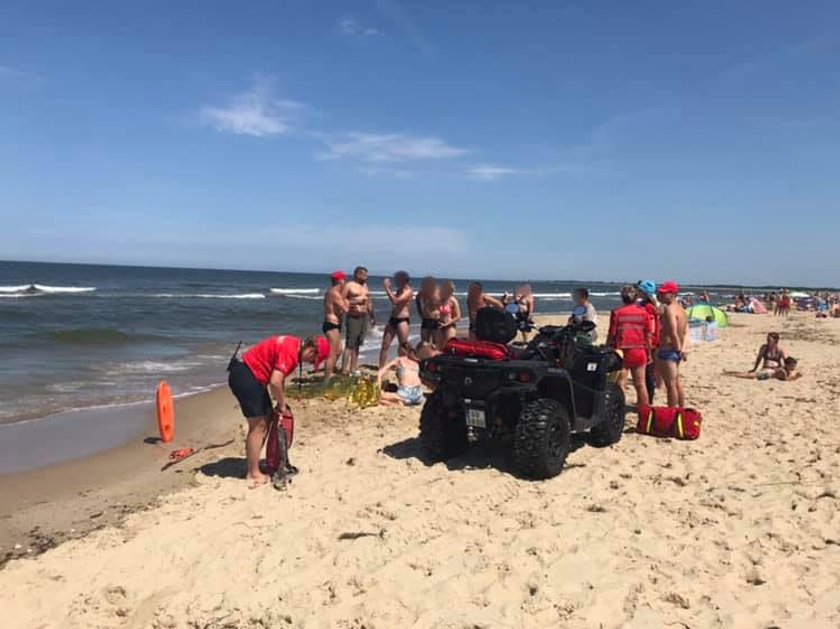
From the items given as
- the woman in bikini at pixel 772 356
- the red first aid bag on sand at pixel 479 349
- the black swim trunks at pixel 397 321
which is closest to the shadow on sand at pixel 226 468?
the red first aid bag on sand at pixel 479 349

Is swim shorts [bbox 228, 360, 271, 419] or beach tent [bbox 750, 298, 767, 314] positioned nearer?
swim shorts [bbox 228, 360, 271, 419]

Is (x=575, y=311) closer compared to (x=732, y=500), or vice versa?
(x=732, y=500)

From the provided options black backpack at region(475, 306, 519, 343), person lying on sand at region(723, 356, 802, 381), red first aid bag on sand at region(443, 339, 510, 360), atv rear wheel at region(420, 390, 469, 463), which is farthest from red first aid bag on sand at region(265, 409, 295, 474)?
person lying on sand at region(723, 356, 802, 381)

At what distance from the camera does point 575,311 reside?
6.71 meters

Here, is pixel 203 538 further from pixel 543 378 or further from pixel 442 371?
pixel 543 378

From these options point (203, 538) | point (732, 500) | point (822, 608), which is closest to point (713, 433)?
point (732, 500)

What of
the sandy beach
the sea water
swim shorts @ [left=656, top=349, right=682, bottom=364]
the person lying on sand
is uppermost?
swim shorts @ [left=656, top=349, right=682, bottom=364]

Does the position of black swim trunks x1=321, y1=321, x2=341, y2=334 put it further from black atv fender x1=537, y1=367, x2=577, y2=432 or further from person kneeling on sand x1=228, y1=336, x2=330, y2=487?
black atv fender x1=537, y1=367, x2=577, y2=432

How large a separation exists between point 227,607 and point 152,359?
1167 centimetres

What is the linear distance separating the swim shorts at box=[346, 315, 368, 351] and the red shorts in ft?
14.0

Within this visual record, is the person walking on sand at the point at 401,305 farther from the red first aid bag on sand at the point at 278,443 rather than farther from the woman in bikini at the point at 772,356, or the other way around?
the woman in bikini at the point at 772,356

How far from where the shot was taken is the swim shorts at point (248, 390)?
17.5 ft

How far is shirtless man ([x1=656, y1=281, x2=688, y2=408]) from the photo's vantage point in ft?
22.6

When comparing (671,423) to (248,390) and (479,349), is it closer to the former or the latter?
(479,349)
